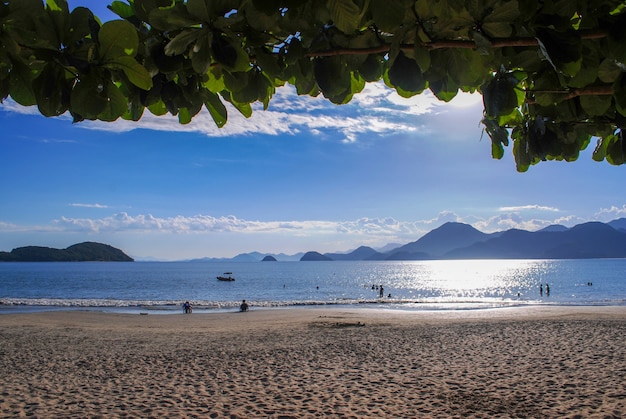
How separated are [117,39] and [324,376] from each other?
9.15 m

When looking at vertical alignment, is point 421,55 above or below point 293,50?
below

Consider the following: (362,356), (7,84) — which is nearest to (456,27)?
(7,84)

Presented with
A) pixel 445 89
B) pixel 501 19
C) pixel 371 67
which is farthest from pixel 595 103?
pixel 371 67

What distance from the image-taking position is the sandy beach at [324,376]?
7.08 metres

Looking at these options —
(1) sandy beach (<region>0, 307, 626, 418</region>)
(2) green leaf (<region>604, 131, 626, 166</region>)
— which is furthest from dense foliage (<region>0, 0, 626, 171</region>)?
(1) sandy beach (<region>0, 307, 626, 418</region>)

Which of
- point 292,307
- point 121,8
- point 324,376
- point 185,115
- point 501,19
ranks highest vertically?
point 121,8

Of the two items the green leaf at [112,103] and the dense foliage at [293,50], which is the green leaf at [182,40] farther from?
the green leaf at [112,103]

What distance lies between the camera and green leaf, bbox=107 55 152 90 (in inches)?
43.2

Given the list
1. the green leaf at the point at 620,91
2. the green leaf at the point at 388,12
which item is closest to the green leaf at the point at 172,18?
the green leaf at the point at 388,12

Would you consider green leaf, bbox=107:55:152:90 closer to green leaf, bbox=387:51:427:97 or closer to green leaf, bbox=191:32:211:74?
green leaf, bbox=191:32:211:74

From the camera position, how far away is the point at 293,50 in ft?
4.79

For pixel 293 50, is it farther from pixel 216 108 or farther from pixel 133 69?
pixel 133 69

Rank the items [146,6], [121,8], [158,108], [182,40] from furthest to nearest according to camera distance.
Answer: [158,108] < [121,8] < [146,6] < [182,40]

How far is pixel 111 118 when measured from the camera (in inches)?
53.6
